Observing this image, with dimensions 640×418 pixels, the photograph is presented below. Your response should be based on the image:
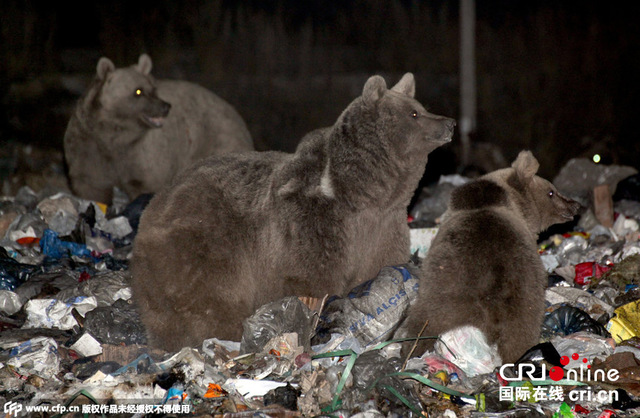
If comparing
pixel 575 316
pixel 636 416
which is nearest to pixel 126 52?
pixel 575 316

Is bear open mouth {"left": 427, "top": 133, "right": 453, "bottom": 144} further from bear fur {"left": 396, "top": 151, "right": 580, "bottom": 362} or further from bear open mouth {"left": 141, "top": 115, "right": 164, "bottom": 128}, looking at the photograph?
bear open mouth {"left": 141, "top": 115, "right": 164, "bottom": 128}

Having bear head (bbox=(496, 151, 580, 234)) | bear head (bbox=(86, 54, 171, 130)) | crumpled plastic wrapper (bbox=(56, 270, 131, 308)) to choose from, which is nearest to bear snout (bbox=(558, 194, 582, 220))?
bear head (bbox=(496, 151, 580, 234))

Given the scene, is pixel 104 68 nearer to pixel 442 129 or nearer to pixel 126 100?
pixel 126 100

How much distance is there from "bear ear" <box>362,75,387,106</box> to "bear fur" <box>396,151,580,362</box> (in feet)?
3.01

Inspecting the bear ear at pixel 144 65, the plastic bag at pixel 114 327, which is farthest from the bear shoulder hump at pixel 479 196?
the bear ear at pixel 144 65

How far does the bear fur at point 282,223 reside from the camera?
4098 mm

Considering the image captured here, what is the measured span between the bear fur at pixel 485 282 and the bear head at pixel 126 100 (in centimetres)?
465

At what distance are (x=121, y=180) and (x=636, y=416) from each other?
20.7 ft

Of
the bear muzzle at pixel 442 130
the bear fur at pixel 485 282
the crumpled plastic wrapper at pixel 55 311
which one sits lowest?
the crumpled plastic wrapper at pixel 55 311

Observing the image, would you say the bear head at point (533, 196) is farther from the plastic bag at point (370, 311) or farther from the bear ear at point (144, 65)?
the bear ear at point (144, 65)

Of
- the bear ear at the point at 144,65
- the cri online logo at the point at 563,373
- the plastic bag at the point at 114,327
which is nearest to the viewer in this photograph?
the cri online logo at the point at 563,373

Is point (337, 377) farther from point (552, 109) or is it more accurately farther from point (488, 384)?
point (552, 109)

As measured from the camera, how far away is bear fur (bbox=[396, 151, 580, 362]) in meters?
3.73

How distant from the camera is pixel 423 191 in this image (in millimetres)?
7672
